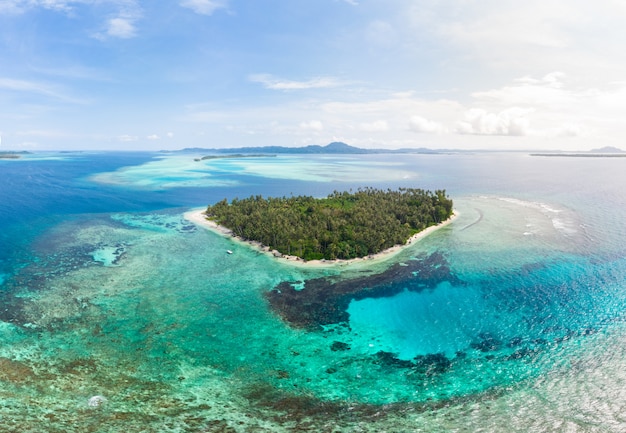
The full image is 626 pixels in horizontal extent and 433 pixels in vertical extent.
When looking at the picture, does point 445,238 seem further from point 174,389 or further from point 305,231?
point 174,389

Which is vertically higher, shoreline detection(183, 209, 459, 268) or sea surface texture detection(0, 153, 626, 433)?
shoreline detection(183, 209, 459, 268)

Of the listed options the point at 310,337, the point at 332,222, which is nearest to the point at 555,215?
the point at 332,222

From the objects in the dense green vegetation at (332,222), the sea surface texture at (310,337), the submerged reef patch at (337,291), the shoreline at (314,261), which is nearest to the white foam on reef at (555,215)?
the sea surface texture at (310,337)

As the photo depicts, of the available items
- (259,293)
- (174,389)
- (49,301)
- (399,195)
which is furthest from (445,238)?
(49,301)

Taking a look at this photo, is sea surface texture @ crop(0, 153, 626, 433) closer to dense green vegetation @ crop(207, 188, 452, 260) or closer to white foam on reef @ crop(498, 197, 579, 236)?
dense green vegetation @ crop(207, 188, 452, 260)

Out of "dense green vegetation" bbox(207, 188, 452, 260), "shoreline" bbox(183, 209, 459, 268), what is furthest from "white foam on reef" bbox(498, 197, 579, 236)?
"dense green vegetation" bbox(207, 188, 452, 260)

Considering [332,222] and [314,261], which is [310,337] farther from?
[332,222]

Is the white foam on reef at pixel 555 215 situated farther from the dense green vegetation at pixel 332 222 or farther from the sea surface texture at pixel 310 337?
the dense green vegetation at pixel 332 222
